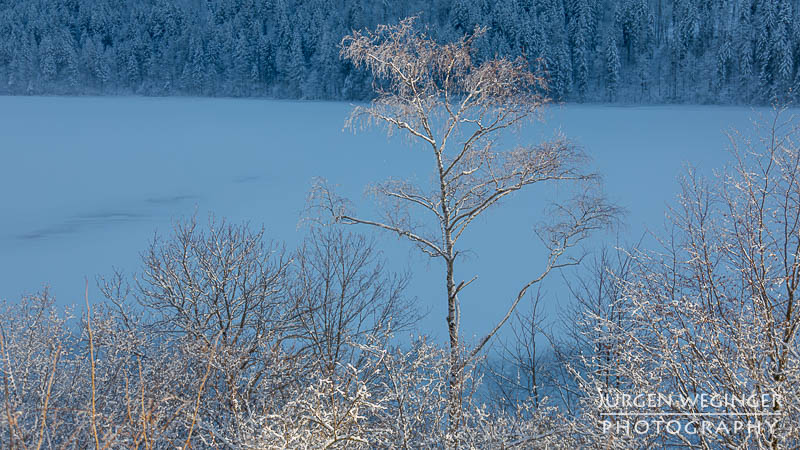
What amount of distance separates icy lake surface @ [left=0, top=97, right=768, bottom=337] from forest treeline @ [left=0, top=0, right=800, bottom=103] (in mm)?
4824

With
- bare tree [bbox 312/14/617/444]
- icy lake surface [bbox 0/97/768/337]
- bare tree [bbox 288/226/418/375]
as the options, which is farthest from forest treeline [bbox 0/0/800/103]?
bare tree [bbox 312/14/617/444]

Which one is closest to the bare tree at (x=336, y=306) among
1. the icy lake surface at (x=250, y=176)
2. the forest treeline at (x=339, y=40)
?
the icy lake surface at (x=250, y=176)

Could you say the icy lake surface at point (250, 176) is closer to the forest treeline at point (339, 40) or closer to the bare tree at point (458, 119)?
the bare tree at point (458, 119)

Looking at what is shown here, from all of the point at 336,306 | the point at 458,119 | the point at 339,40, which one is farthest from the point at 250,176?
the point at 339,40

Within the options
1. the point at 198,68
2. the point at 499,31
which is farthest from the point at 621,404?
the point at 198,68

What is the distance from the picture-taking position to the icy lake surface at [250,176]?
20141 mm

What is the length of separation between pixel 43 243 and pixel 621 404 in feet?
79.3

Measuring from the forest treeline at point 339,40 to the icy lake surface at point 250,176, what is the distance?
15.8ft

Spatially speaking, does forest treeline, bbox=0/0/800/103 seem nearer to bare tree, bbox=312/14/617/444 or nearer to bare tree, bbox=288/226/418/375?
bare tree, bbox=288/226/418/375

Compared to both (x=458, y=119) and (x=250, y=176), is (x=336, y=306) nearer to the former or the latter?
(x=458, y=119)

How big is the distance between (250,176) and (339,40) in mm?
33222

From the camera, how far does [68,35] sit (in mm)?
74688

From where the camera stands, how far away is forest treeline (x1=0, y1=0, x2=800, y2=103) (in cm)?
5281

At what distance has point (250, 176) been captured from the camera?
33500 millimetres
